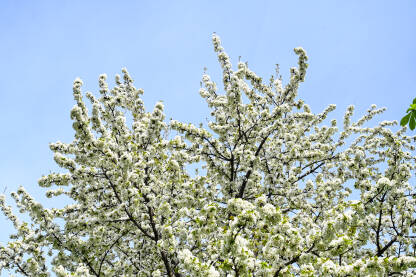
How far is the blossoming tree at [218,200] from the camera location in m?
6.29

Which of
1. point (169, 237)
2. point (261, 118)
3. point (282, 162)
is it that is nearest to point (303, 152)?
point (282, 162)

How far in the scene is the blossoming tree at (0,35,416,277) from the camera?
20.6 ft

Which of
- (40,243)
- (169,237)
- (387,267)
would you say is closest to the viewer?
(387,267)

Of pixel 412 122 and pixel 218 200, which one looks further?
pixel 218 200

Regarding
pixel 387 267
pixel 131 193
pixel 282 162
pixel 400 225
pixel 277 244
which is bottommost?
pixel 387 267

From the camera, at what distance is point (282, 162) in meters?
12.0

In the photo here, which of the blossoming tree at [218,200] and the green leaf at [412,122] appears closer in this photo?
the green leaf at [412,122]

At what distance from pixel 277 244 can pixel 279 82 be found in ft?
28.9

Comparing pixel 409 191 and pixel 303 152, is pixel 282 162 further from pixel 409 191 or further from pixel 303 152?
pixel 409 191

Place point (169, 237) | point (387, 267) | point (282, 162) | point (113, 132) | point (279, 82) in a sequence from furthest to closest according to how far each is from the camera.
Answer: point (279, 82) < point (282, 162) < point (113, 132) < point (169, 237) < point (387, 267)

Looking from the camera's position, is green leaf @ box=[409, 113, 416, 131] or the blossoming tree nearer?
green leaf @ box=[409, 113, 416, 131]

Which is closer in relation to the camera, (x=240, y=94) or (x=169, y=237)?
(x=169, y=237)

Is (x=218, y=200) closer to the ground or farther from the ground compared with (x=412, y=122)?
farther from the ground

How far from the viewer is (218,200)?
36.5ft
